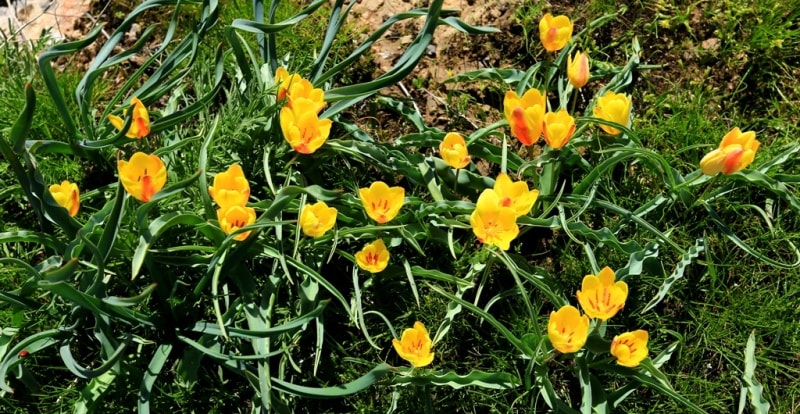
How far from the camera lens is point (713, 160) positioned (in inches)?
68.5

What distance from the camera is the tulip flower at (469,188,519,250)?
1.67m

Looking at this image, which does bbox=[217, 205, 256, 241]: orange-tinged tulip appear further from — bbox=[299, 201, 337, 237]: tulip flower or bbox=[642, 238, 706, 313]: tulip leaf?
bbox=[642, 238, 706, 313]: tulip leaf

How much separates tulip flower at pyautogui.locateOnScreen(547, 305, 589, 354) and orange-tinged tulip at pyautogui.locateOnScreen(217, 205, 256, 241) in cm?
64

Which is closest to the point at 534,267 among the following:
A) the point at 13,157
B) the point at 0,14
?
the point at 13,157

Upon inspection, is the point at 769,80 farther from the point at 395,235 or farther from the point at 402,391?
the point at 402,391

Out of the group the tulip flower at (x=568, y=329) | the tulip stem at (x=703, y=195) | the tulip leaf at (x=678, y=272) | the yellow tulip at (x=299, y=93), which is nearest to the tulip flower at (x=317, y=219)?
the yellow tulip at (x=299, y=93)

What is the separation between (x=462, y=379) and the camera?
1780 millimetres

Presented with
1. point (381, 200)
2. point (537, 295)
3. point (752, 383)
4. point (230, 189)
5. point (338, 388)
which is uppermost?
point (230, 189)

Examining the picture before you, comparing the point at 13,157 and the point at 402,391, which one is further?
the point at 402,391

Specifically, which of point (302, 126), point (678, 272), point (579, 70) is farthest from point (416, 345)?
point (579, 70)

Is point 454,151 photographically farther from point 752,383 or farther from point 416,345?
point 752,383

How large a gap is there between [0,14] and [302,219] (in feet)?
4.38

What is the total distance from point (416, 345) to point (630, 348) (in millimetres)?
444

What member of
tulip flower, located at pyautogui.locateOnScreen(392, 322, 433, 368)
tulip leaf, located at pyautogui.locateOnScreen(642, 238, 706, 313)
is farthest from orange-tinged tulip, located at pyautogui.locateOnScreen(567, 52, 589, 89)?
tulip flower, located at pyautogui.locateOnScreen(392, 322, 433, 368)
